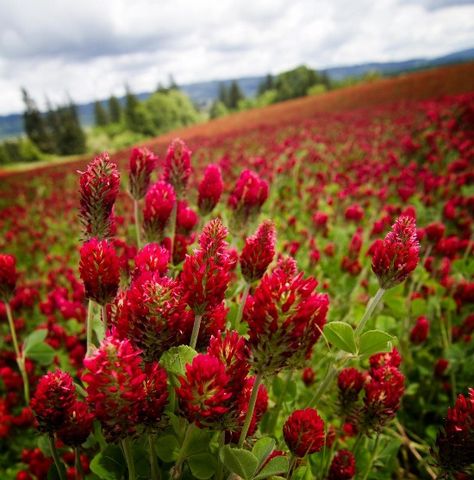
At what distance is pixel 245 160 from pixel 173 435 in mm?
8003

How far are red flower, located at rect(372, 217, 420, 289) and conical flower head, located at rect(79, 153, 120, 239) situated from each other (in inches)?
28.6

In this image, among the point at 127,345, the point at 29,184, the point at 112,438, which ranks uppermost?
the point at 127,345

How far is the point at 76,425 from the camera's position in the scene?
92 cm

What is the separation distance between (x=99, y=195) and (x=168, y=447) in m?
0.67

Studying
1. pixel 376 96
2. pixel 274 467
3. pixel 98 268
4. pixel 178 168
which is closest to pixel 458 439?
pixel 274 467

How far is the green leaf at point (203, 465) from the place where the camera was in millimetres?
893

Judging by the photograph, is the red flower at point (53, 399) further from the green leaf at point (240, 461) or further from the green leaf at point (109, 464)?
the green leaf at point (240, 461)

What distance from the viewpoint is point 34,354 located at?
180 cm

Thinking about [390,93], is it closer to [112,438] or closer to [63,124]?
[112,438]

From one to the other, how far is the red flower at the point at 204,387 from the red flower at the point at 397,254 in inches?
20.3

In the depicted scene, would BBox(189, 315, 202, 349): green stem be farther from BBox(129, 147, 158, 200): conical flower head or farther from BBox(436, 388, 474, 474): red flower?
BBox(129, 147, 158, 200): conical flower head

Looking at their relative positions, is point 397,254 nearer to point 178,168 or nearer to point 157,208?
point 157,208

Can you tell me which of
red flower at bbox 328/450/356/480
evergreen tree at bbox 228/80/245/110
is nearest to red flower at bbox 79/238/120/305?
red flower at bbox 328/450/356/480

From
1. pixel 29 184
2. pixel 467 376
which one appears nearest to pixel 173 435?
→ pixel 467 376
